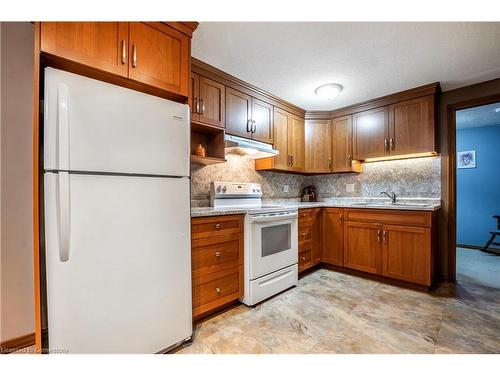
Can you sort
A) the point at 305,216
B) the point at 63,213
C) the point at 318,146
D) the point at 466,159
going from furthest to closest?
1. the point at 466,159
2. the point at 318,146
3. the point at 305,216
4. the point at 63,213

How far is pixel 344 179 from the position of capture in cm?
352

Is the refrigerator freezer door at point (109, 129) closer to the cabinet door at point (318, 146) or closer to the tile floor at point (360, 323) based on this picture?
the tile floor at point (360, 323)

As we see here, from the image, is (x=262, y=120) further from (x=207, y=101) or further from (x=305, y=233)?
(x=305, y=233)

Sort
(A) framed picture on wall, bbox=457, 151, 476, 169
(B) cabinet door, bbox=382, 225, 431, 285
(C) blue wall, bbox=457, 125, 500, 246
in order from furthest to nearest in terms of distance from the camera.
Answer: (A) framed picture on wall, bbox=457, 151, 476, 169, (C) blue wall, bbox=457, 125, 500, 246, (B) cabinet door, bbox=382, 225, 431, 285

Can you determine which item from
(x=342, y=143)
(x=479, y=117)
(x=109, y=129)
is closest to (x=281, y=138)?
(x=342, y=143)

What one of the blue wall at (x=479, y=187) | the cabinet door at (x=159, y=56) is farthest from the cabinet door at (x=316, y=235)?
the blue wall at (x=479, y=187)

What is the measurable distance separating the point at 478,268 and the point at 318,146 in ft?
9.01

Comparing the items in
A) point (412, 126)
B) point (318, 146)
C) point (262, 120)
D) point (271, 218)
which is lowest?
point (271, 218)

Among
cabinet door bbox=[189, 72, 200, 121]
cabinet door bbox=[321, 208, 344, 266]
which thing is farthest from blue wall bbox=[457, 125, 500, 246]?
cabinet door bbox=[189, 72, 200, 121]

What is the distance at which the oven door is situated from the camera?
2086 mm

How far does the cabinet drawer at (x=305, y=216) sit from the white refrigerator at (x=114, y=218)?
1.63m

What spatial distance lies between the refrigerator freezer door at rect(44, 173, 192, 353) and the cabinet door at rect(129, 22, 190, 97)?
623 mm

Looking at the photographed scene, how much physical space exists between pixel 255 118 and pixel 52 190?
6.85 feet

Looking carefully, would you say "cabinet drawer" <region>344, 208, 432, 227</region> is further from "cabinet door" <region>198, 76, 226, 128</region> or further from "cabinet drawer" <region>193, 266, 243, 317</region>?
"cabinet door" <region>198, 76, 226, 128</region>
